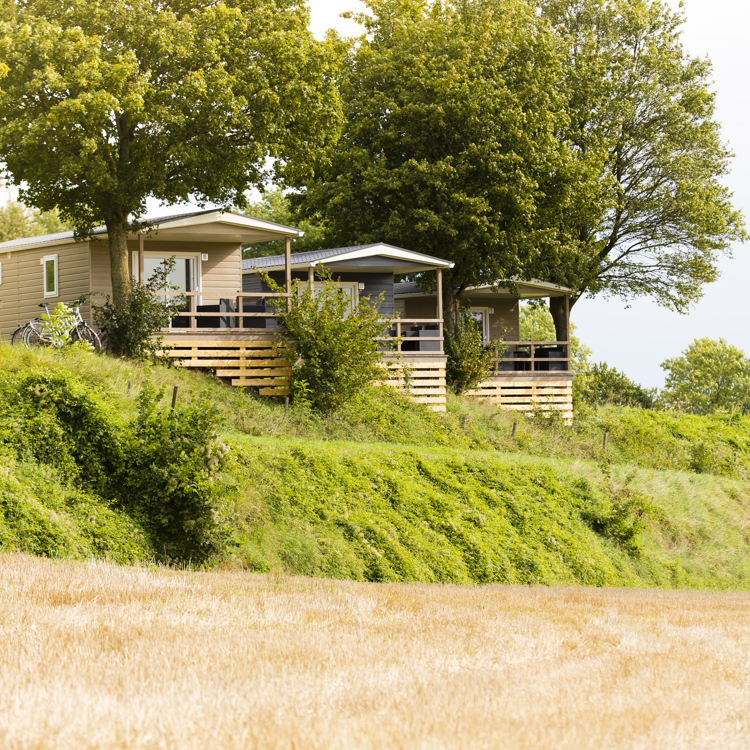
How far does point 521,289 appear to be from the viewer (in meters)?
39.4

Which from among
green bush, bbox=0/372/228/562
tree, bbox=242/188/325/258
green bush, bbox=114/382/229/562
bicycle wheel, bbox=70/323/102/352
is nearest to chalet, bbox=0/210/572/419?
bicycle wheel, bbox=70/323/102/352

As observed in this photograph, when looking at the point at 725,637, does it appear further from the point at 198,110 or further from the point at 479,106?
the point at 479,106

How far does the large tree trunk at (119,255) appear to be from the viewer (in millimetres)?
26141

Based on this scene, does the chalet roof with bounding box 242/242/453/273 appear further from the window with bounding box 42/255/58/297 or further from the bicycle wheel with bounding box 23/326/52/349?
the bicycle wheel with bounding box 23/326/52/349

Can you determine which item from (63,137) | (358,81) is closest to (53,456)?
(63,137)

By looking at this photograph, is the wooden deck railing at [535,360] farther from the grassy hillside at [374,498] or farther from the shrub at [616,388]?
the shrub at [616,388]

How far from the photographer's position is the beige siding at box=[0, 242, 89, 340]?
29359 millimetres

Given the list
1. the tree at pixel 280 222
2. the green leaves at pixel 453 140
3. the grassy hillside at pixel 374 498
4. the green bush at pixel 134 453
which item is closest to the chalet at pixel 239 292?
the grassy hillside at pixel 374 498

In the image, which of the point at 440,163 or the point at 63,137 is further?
the point at 440,163

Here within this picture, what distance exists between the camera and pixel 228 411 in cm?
2270

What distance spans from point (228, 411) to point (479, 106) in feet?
52.2

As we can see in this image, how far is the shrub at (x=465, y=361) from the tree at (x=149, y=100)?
920 centimetres

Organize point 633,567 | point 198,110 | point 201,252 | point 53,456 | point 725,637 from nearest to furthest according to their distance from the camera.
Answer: point 725,637 → point 53,456 → point 633,567 → point 198,110 → point 201,252

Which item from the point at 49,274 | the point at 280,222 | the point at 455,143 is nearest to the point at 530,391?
the point at 455,143
